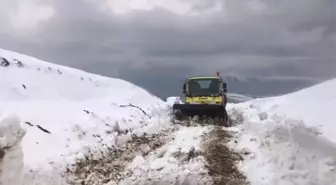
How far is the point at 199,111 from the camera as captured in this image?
19875 millimetres

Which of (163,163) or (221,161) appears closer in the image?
(163,163)

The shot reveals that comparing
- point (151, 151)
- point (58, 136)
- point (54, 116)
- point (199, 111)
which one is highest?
point (199, 111)

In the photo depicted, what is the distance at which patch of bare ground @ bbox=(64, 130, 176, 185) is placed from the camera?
9227 millimetres

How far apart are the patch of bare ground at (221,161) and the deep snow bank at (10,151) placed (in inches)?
143

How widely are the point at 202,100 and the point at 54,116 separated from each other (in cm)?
878

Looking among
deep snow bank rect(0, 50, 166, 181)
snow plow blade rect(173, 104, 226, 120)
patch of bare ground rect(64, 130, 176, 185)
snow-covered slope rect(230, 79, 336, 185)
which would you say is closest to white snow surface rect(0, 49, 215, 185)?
deep snow bank rect(0, 50, 166, 181)

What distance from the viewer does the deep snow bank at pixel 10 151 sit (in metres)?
7.69

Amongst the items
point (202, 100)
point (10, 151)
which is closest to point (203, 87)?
point (202, 100)

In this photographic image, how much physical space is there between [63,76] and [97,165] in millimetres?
18297

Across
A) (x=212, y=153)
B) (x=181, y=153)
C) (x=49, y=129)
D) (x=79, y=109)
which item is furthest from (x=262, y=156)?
(x=79, y=109)

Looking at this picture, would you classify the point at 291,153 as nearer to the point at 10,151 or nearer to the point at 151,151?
the point at 151,151

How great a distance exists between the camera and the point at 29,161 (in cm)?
925

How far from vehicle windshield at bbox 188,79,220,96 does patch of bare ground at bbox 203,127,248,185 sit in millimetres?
8371

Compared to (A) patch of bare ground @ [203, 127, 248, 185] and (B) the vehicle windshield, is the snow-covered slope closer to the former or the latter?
(A) patch of bare ground @ [203, 127, 248, 185]
